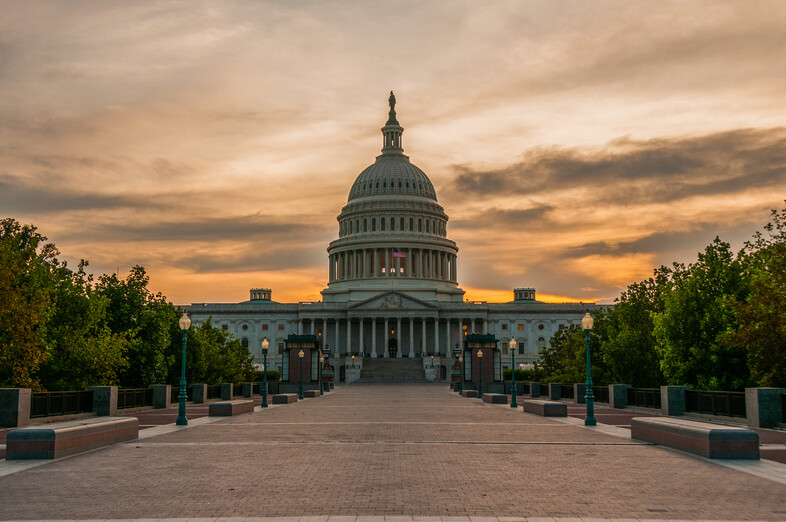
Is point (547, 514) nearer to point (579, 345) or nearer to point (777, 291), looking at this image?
point (777, 291)

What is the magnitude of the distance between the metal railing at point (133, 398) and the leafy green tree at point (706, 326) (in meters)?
26.4

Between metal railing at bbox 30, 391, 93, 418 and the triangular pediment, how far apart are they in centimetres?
11562

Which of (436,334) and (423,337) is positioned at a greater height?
(436,334)

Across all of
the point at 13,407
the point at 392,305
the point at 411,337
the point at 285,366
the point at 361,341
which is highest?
the point at 392,305

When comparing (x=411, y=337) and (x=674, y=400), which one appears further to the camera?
(x=411, y=337)

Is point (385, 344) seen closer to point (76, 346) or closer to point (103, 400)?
point (76, 346)

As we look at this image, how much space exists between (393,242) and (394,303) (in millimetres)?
19656

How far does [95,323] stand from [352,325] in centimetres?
11426

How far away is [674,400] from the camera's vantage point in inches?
1337

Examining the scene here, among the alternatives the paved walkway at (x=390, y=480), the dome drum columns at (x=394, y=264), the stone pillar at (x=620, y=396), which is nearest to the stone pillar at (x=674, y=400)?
the stone pillar at (x=620, y=396)

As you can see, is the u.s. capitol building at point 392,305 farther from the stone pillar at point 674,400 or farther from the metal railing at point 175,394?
the stone pillar at point 674,400

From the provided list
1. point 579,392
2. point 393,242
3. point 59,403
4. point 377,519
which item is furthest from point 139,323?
point 393,242

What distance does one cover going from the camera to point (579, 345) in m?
57.4

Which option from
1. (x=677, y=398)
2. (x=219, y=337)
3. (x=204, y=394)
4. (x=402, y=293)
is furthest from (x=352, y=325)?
(x=677, y=398)
